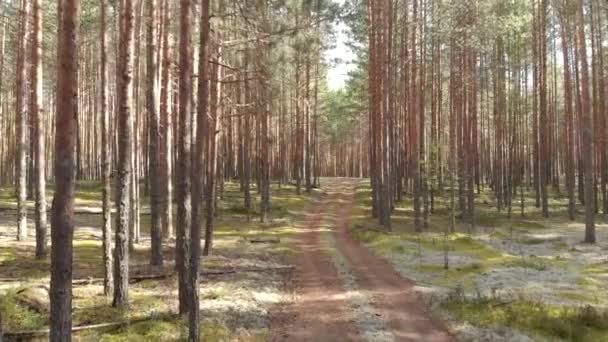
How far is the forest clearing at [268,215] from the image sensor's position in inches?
453

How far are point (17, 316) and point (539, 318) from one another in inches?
448

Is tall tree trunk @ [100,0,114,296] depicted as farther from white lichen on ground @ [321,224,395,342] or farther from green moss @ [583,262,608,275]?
green moss @ [583,262,608,275]

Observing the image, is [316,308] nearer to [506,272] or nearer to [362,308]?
[362,308]

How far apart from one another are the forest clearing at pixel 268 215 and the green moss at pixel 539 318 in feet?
0.15

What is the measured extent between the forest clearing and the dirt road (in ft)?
0.26

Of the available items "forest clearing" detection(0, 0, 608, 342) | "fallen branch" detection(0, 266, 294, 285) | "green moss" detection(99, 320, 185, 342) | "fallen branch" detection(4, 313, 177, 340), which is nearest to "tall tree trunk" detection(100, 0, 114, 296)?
"forest clearing" detection(0, 0, 608, 342)

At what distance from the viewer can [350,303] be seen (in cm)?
1453

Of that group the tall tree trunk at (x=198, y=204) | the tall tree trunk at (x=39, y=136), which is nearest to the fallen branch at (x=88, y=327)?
the tall tree trunk at (x=198, y=204)

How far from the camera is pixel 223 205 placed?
1382 inches

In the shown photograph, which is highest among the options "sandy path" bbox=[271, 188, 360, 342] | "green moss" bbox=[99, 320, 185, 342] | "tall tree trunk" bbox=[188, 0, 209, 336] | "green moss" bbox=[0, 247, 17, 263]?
"tall tree trunk" bbox=[188, 0, 209, 336]

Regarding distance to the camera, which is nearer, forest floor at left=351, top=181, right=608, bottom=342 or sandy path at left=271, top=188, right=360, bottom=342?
sandy path at left=271, top=188, right=360, bottom=342

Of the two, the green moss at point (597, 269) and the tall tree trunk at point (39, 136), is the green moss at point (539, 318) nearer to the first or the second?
the green moss at point (597, 269)

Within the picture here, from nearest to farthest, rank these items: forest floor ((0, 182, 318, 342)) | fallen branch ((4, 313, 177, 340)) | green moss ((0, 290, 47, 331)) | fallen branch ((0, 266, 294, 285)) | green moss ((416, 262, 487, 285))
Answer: fallen branch ((4, 313, 177, 340)), green moss ((0, 290, 47, 331)), forest floor ((0, 182, 318, 342)), fallen branch ((0, 266, 294, 285)), green moss ((416, 262, 487, 285))

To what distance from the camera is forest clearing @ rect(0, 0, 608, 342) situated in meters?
11.5
